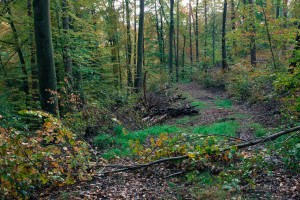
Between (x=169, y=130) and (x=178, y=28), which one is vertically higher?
(x=178, y=28)

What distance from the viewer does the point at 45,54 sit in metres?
6.20

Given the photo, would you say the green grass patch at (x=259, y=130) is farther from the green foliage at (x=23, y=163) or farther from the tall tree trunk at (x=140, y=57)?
the tall tree trunk at (x=140, y=57)

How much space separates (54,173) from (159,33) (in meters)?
30.8

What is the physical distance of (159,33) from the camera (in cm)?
3331

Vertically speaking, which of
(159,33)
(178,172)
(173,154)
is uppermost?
(159,33)

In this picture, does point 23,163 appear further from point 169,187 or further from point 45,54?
point 45,54

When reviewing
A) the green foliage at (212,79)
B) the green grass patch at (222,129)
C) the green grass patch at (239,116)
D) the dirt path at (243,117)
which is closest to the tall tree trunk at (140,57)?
the dirt path at (243,117)

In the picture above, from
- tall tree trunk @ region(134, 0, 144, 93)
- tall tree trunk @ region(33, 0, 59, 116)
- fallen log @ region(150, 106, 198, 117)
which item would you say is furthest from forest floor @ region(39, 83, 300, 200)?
tall tree trunk @ region(134, 0, 144, 93)

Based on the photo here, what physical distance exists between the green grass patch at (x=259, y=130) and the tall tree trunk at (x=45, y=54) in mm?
5678

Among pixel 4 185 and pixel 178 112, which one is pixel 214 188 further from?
pixel 178 112

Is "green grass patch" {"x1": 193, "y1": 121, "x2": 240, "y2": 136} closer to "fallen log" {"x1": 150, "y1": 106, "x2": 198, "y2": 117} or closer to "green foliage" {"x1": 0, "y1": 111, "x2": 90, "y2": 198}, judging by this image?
"fallen log" {"x1": 150, "y1": 106, "x2": 198, "y2": 117}

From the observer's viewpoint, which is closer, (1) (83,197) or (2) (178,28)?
(1) (83,197)

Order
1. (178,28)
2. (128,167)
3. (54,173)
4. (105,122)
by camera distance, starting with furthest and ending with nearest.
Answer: (178,28), (105,122), (128,167), (54,173)

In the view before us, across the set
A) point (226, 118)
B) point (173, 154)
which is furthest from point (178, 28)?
point (173, 154)
